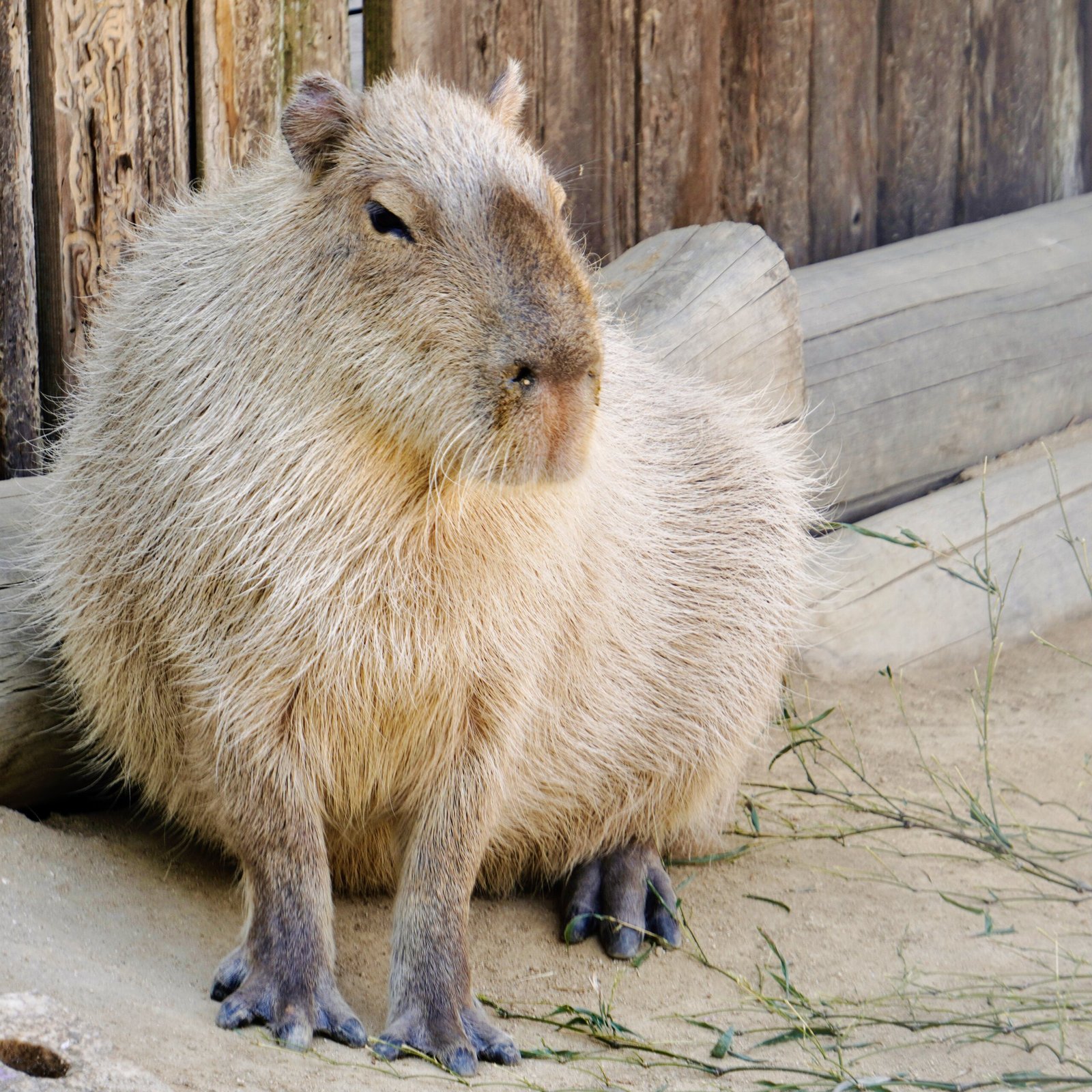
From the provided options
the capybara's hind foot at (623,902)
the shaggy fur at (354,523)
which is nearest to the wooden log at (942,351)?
the capybara's hind foot at (623,902)

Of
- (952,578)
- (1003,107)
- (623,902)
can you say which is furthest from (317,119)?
(1003,107)

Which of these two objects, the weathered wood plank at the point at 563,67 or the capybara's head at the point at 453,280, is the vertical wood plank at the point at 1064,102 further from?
the capybara's head at the point at 453,280

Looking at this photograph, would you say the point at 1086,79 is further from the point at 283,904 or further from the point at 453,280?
the point at 283,904

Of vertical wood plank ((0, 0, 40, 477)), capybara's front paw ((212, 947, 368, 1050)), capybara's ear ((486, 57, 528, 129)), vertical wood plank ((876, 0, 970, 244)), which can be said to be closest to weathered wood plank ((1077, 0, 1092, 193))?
vertical wood plank ((876, 0, 970, 244))

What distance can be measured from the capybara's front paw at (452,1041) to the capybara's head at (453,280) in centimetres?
91

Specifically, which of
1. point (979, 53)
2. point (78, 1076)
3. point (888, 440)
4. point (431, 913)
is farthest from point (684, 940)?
point (979, 53)

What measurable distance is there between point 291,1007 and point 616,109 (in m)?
3.08

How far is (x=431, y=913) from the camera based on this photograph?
2.65 metres

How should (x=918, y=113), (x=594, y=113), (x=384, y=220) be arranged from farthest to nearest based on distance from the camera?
(x=918, y=113), (x=594, y=113), (x=384, y=220)

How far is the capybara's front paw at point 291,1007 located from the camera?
245 cm

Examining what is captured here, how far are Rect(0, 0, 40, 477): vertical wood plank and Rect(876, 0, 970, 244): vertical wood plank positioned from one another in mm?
3251

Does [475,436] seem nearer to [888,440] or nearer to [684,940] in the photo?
[684,940]

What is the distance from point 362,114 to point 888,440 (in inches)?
104

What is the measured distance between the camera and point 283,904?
2586 mm
